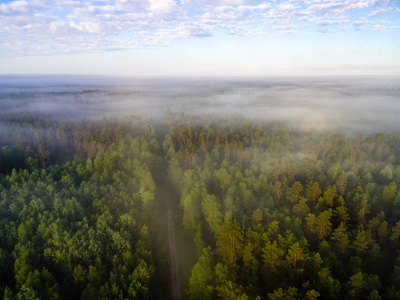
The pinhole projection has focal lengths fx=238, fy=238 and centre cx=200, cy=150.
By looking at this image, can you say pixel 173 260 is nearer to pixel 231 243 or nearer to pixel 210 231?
pixel 210 231

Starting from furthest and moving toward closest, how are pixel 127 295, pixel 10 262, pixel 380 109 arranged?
1. pixel 380 109
2. pixel 10 262
3. pixel 127 295

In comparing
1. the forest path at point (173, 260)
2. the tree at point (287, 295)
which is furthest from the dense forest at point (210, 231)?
the forest path at point (173, 260)

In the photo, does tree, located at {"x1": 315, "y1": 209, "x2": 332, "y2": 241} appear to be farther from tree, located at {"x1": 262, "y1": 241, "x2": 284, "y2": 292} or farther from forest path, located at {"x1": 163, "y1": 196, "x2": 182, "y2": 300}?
forest path, located at {"x1": 163, "y1": 196, "x2": 182, "y2": 300}

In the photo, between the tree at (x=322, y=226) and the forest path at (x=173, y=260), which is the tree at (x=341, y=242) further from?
the forest path at (x=173, y=260)

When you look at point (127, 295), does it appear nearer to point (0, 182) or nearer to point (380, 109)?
point (0, 182)

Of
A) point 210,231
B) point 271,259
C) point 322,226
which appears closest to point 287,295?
point 271,259

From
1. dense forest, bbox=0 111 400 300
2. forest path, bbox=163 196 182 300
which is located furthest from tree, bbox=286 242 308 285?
forest path, bbox=163 196 182 300

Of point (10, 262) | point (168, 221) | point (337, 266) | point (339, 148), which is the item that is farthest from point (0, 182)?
point (339, 148)

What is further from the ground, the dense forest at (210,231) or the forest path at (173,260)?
the dense forest at (210,231)
